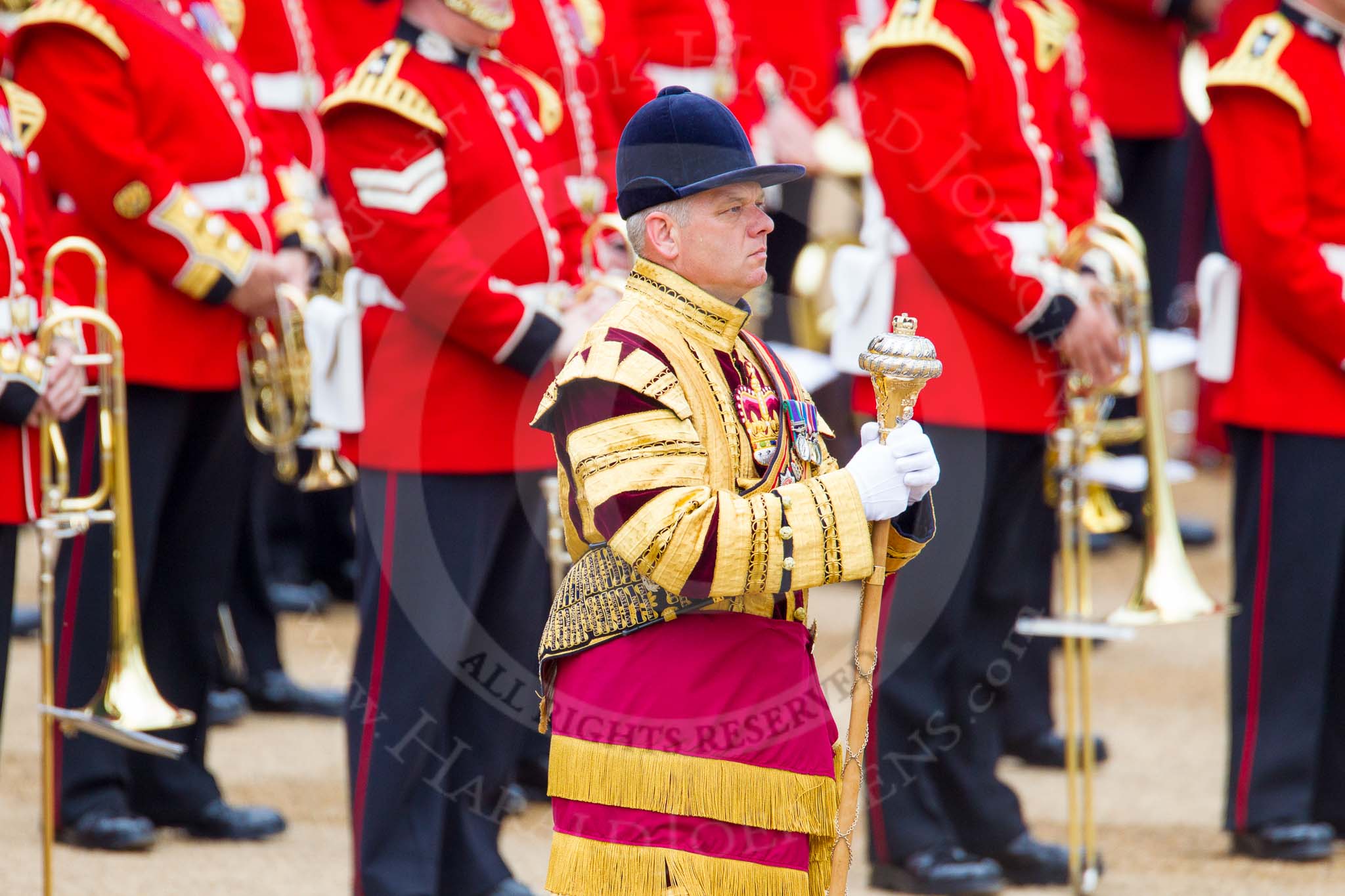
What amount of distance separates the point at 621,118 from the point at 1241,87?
1874 millimetres

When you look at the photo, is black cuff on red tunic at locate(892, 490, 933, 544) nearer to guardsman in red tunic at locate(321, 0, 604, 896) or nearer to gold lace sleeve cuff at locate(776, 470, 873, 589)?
gold lace sleeve cuff at locate(776, 470, 873, 589)

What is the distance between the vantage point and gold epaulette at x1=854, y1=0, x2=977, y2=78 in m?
4.18

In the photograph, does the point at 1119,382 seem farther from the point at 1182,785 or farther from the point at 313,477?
the point at 313,477

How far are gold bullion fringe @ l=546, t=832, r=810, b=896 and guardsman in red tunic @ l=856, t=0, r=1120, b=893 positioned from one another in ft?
5.35

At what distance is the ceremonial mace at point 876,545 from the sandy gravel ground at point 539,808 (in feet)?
5.44

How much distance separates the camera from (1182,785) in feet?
17.0

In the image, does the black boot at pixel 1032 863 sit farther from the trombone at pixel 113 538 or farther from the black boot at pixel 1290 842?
the trombone at pixel 113 538

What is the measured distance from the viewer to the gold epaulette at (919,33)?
4176 millimetres

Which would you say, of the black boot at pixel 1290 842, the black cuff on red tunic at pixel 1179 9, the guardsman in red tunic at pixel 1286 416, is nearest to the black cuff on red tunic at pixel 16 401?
the guardsman in red tunic at pixel 1286 416

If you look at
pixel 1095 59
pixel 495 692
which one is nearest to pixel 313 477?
pixel 495 692

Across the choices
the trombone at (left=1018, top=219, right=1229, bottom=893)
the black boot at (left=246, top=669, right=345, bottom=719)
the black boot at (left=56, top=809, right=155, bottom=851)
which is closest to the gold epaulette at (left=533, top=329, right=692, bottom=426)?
the trombone at (left=1018, top=219, right=1229, bottom=893)

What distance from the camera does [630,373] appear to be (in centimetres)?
270

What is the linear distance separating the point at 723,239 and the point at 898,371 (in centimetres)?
31

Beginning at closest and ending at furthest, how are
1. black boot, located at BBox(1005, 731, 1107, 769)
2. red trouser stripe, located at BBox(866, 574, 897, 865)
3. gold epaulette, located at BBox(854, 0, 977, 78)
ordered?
1. gold epaulette, located at BBox(854, 0, 977, 78)
2. red trouser stripe, located at BBox(866, 574, 897, 865)
3. black boot, located at BBox(1005, 731, 1107, 769)
